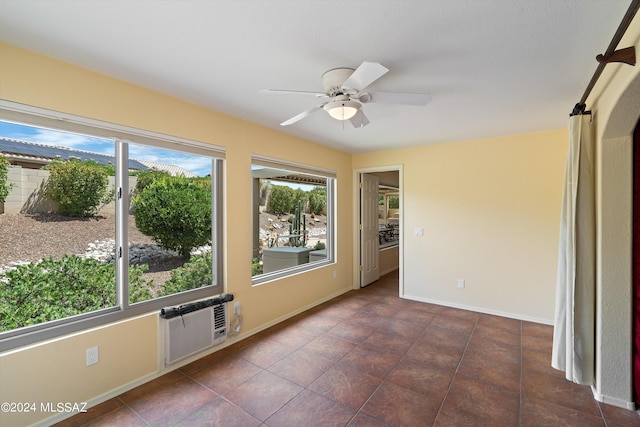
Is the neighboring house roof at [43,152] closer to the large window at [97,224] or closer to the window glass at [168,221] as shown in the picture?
the large window at [97,224]

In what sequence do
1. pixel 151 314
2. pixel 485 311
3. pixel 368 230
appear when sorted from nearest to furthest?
pixel 151 314
pixel 485 311
pixel 368 230

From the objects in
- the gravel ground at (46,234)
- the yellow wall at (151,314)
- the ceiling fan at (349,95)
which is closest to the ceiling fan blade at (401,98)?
the ceiling fan at (349,95)

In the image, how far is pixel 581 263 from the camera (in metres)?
2.10

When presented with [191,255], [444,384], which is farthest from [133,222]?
[444,384]

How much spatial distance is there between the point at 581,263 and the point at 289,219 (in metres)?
3.31

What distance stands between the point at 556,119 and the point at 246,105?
3182 millimetres

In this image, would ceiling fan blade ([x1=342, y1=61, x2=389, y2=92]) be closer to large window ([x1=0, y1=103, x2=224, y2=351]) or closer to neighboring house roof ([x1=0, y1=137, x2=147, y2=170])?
large window ([x1=0, y1=103, x2=224, y2=351])

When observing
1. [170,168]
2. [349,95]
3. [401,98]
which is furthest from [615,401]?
[170,168]

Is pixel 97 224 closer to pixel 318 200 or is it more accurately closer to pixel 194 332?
pixel 194 332

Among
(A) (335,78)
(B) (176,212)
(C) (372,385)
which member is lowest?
(C) (372,385)

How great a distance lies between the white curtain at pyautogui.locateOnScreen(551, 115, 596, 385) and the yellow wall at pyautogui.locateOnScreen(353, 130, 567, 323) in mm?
1542

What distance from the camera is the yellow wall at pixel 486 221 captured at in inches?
137

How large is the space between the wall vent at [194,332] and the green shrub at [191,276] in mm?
272

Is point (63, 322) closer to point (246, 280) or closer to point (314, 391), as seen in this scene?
point (246, 280)
